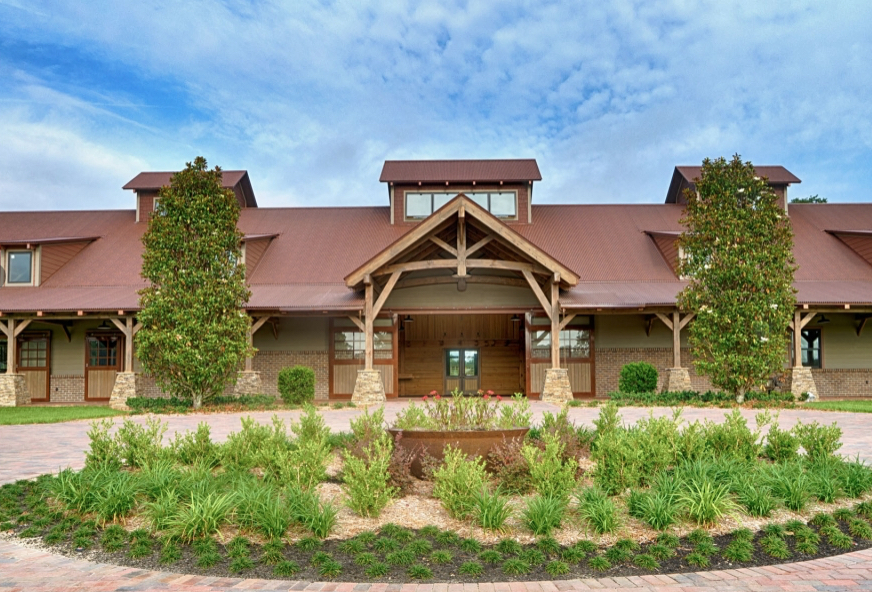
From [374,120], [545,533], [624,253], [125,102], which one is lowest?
[545,533]

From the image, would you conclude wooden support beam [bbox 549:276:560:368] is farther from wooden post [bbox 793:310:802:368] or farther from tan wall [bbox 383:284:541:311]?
wooden post [bbox 793:310:802:368]

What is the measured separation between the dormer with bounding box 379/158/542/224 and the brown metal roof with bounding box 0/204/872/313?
2.51 feet

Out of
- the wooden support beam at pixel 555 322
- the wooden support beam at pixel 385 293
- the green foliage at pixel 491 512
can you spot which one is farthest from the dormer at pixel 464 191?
the green foliage at pixel 491 512

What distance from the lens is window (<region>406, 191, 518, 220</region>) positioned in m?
25.3

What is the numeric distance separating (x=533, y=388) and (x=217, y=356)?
385 inches

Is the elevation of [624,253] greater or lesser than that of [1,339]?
greater

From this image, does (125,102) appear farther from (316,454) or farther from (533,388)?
(533,388)

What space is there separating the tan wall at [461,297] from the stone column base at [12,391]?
11498 mm

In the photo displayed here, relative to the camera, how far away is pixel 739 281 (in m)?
17.2

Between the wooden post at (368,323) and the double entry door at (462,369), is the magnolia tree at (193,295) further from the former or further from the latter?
the double entry door at (462,369)

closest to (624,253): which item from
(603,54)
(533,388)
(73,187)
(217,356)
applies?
(533,388)

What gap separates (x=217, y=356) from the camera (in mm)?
17219

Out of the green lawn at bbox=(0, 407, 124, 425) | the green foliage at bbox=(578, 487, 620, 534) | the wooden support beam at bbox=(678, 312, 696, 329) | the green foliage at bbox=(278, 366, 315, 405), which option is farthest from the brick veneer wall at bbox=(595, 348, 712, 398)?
the green foliage at bbox=(578, 487, 620, 534)

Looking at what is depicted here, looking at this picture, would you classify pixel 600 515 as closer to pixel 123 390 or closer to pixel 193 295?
pixel 193 295
